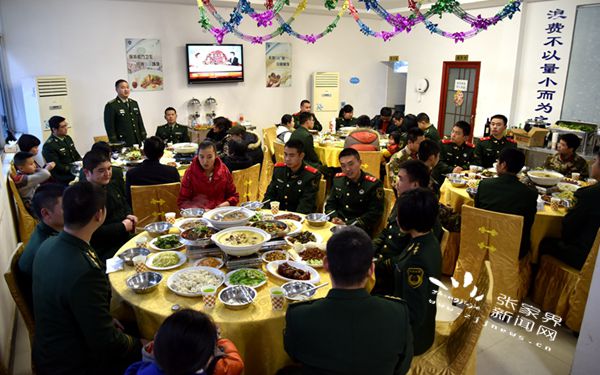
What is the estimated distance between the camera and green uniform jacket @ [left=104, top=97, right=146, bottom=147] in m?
6.53

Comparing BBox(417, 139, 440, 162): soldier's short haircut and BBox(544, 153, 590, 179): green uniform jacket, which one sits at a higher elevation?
BBox(417, 139, 440, 162): soldier's short haircut

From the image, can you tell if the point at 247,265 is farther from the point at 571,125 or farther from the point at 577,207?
the point at 571,125

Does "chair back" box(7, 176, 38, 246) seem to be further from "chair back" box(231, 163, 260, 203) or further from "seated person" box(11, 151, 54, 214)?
"chair back" box(231, 163, 260, 203)

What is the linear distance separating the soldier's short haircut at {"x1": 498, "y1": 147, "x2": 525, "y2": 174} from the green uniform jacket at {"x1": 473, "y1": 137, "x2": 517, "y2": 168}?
83.4 inches

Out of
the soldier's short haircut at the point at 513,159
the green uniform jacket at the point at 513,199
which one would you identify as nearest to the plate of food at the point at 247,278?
the green uniform jacket at the point at 513,199

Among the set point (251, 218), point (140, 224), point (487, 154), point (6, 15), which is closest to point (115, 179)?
point (140, 224)

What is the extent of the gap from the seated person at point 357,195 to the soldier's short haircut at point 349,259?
5.99ft

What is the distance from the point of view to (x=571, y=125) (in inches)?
265

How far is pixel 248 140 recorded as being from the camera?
5684 millimetres

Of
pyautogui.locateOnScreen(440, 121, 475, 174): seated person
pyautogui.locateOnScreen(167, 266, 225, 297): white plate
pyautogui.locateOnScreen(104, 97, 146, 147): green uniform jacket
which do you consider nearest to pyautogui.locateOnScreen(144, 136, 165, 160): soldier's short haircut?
pyautogui.locateOnScreen(167, 266, 225, 297): white plate

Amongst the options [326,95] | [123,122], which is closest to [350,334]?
[123,122]

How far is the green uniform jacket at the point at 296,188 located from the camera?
3.86 meters

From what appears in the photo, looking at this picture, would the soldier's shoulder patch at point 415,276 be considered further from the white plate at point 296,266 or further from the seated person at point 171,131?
the seated person at point 171,131

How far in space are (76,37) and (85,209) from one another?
6.45 meters
